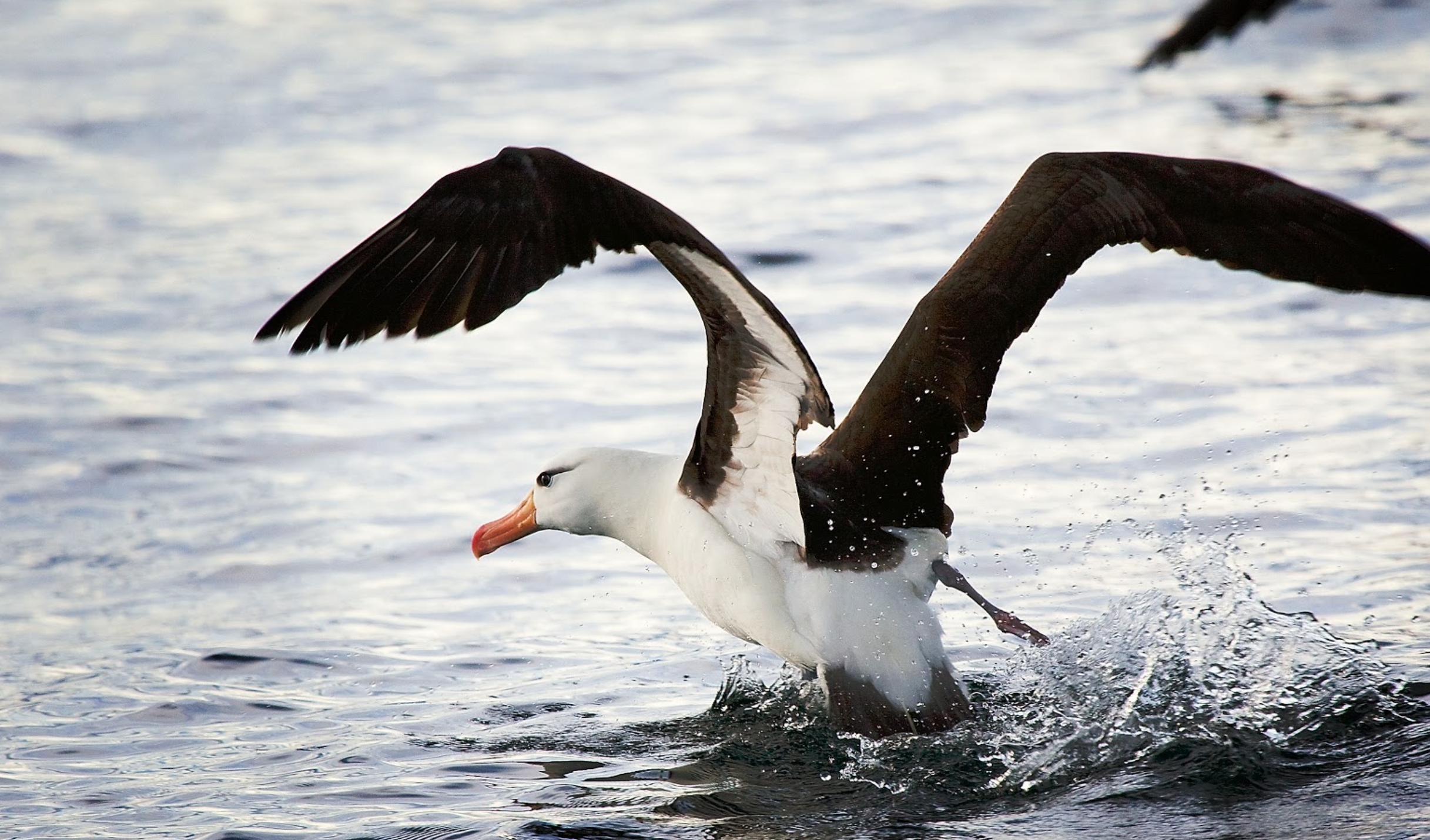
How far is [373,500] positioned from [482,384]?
1.47 metres

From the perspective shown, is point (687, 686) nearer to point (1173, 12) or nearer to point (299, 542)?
point (299, 542)

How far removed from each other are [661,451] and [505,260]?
10.7 feet

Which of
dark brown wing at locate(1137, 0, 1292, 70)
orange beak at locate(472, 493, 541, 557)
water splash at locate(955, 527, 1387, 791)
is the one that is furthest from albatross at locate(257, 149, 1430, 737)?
dark brown wing at locate(1137, 0, 1292, 70)

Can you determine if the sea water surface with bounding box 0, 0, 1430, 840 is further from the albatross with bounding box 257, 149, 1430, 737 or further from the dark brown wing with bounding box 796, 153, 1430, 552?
the dark brown wing with bounding box 796, 153, 1430, 552

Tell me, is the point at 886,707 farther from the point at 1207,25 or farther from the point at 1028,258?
the point at 1207,25

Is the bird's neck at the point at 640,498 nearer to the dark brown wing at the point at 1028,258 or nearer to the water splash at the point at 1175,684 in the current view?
the dark brown wing at the point at 1028,258

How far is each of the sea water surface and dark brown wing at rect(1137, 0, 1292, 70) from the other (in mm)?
1517

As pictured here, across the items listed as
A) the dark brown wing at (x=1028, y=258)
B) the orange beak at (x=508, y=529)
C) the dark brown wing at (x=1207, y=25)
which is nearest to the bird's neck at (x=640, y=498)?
the orange beak at (x=508, y=529)

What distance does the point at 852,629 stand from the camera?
583 cm

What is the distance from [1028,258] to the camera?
590 cm

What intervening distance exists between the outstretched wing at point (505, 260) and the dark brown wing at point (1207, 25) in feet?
13.3

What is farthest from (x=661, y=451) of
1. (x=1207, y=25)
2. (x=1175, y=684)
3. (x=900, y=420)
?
(x=1207, y=25)

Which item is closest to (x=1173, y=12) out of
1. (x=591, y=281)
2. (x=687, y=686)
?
(x=591, y=281)

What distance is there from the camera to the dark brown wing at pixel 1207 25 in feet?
28.3
